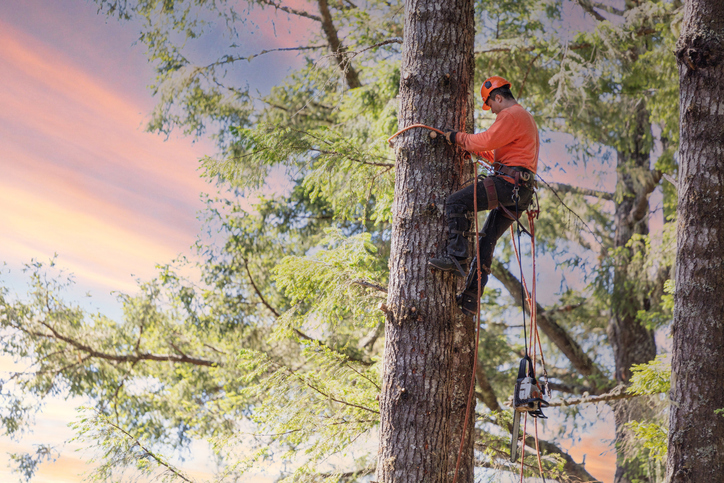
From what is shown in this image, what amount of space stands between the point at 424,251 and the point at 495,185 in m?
0.64

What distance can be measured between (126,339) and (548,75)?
26.8 feet

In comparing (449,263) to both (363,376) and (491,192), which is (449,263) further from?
(363,376)

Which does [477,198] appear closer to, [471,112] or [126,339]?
[471,112]

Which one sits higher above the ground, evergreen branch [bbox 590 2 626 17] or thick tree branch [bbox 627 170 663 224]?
evergreen branch [bbox 590 2 626 17]

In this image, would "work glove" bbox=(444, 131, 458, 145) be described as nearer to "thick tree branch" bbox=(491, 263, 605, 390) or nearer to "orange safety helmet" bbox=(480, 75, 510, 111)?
"orange safety helmet" bbox=(480, 75, 510, 111)

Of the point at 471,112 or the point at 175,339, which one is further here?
the point at 175,339

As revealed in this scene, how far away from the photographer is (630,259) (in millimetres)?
9641

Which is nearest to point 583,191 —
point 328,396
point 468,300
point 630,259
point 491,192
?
point 630,259

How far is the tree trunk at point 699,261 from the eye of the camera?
4051 millimetres

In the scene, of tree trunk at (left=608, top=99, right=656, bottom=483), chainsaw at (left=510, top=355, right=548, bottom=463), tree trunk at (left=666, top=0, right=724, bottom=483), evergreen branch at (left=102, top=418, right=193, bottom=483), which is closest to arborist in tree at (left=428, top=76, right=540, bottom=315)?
chainsaw at (left=510, top=355, right=548, bottom=463)

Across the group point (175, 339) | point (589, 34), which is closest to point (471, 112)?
point (589, 34)

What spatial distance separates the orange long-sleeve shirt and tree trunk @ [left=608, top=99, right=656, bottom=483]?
19.0 feet

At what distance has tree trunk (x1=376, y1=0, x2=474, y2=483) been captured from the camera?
304cm

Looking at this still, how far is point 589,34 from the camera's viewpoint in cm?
715
